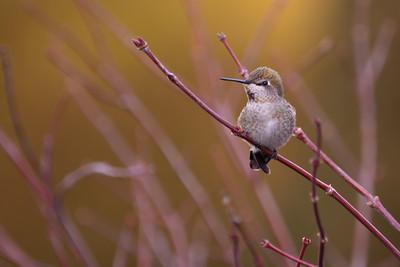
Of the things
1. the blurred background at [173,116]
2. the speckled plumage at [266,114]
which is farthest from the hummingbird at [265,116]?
the blurred background at [173,116]

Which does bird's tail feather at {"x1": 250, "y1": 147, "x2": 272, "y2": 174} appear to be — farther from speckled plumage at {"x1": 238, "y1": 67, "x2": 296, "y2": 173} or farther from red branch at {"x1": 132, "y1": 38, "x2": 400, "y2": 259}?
red branch at {"x1": 132, "y1": 38, "x2": 400, "y2": 259}

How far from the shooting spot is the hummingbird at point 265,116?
7.52 feet

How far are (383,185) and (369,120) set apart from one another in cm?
375

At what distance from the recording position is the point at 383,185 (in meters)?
6.02

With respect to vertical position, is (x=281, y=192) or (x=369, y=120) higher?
(x=281, y=192)

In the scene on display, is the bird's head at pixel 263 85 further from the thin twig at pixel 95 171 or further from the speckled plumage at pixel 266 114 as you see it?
the thin twig at pixel 95 171

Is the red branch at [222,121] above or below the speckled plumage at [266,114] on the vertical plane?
below

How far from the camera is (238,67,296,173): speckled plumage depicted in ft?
7.52

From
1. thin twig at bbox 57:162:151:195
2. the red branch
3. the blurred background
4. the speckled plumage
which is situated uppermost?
the blurred background

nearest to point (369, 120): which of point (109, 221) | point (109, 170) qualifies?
→ point (109, 170)

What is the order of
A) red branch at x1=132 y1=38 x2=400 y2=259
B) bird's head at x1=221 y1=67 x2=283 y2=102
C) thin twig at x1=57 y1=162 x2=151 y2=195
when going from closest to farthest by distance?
red branch at x1=132 y1=38 x2=400 y2=259 → thin twig at x1=57 y1=162 x2=151 y2=195 → bird's head at x1=221 y1=67 x2=283 y2=102

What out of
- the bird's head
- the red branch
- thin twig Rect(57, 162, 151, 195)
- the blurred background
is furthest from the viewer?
the blurred background

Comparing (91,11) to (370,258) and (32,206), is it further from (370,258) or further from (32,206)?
(370,258)

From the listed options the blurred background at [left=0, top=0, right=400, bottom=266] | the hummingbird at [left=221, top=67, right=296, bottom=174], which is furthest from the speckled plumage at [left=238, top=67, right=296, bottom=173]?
the blurred background at [left=0, top=0, right=400, bottom=266]
